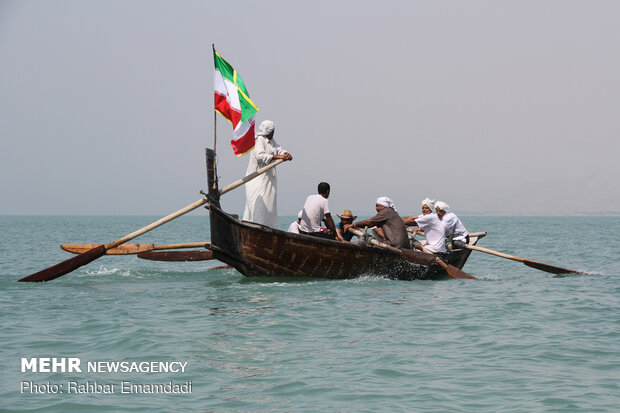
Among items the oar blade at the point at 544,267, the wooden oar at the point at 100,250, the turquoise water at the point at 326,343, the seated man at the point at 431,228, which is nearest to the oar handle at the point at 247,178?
the wooden oar at the point at 100,250

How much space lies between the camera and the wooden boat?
1159 cm

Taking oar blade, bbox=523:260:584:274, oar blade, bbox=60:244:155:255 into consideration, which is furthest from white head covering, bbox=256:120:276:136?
A: oar blade, bbox=523:260:584:274

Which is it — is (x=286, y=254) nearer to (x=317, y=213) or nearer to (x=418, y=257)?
(x=317, y=213)

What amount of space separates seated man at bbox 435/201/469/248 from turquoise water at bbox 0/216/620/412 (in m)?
1.80

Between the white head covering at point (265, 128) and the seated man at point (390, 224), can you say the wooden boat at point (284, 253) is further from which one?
the white head covering at point (265, 128)

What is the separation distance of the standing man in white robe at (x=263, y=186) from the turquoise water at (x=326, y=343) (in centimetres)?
136

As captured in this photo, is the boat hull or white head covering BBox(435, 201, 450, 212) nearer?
the boat hull

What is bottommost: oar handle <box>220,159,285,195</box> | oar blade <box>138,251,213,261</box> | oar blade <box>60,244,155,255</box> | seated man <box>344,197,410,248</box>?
oar blade <box>138,251,213,261</box>

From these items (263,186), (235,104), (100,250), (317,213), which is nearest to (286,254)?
(317,213)

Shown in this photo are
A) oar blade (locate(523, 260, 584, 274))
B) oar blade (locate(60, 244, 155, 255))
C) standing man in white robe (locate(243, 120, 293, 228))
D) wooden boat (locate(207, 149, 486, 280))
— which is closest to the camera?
wooden boat (locate(207, 149, 486, 280))

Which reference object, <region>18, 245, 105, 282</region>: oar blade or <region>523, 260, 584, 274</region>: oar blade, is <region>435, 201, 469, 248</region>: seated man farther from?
<region>18, 245, 105, 282</region>: oar blade

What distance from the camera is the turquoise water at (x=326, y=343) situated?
5922mm

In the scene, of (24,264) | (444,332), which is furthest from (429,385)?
(24,264)

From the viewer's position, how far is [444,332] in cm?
852
